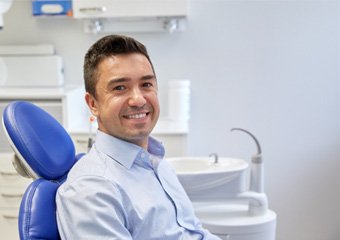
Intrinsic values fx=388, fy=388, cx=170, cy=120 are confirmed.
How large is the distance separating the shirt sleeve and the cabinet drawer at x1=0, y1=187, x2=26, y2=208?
0.99 meters

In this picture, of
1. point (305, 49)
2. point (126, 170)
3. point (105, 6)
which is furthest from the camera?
point (305, 49)

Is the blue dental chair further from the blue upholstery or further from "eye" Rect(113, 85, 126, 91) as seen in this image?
"eye" Rect(113, 85, 126, 91)

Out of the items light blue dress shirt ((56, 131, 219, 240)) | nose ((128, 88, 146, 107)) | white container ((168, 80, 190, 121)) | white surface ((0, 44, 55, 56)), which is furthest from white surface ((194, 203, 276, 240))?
white surface ((0, 44, 55, 56))

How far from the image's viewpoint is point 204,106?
7.30 ft

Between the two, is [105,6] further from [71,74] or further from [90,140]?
[90,140]

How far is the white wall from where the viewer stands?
2.14 metres

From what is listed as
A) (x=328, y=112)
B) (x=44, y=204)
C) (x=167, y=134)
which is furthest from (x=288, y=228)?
(x=44, y=204)

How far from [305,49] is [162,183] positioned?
4.76ft

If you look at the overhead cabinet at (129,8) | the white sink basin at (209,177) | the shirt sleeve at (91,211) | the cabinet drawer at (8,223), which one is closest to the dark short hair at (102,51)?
the shirt sleeve at (91,211)

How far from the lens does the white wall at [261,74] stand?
2139 mm

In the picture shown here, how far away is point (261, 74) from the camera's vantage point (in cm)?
219

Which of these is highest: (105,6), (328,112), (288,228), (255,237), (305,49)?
(105,6)

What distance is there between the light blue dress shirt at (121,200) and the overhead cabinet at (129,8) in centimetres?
102

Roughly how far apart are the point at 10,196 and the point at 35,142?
3.12ft
